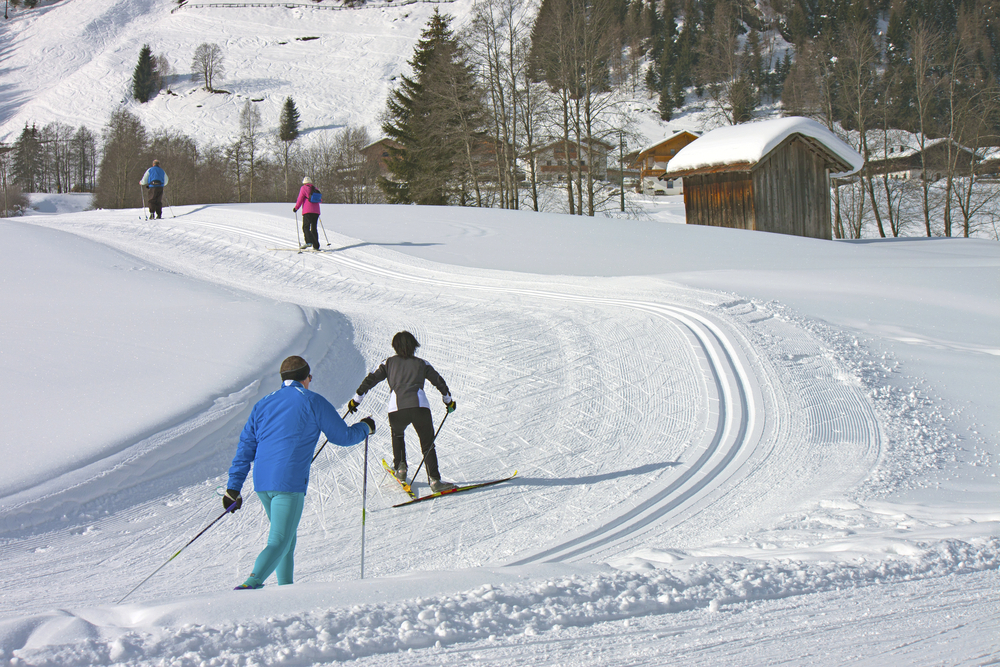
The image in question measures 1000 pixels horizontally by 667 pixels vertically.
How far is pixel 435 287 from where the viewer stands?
1285 cm

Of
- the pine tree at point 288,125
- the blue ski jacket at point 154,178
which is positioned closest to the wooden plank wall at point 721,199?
the blue ski jacket at point 154,178

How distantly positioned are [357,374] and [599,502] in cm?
415

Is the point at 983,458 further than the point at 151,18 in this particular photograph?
No

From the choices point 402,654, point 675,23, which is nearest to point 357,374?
point 402,654

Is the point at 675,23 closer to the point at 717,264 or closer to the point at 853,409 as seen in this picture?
the point at 717,264

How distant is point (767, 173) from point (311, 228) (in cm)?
1415

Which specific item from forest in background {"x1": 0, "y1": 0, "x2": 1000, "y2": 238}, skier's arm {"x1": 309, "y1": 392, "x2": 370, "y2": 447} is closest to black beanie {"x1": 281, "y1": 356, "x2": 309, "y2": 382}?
skier's arm {"x1": 309, "y1": 392, "x2": 370, "y2": 447}

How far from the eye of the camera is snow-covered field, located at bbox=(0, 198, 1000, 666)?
291 cm

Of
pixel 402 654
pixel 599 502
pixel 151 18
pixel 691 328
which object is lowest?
pixel 599 502

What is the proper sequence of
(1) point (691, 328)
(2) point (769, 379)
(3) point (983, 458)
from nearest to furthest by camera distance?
(3) point (983, 458), (2) point (769, 379), (1) point (691, 328)

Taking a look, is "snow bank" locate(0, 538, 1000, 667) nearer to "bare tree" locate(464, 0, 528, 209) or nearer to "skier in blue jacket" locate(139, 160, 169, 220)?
"skier in blue jacket" locate(139, 160, 169, 220)

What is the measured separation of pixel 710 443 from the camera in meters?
6.34

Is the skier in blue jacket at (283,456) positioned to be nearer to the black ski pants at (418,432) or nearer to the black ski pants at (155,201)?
the black ski pants at (418,432)

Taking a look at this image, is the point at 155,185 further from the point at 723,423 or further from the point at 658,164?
the point at 658,164
